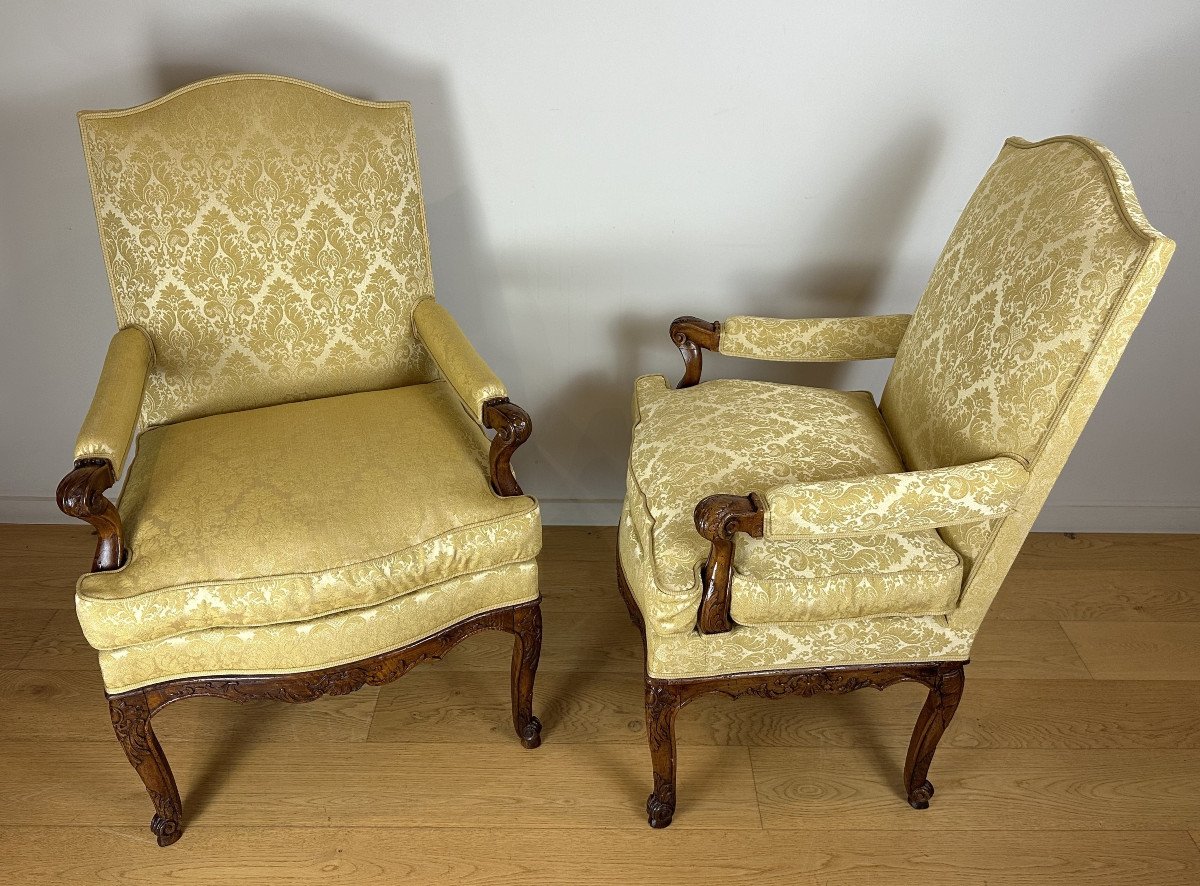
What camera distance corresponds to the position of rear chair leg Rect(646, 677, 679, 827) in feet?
4.96

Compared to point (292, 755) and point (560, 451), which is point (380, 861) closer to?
point (292, 755)

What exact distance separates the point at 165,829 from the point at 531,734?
648 mm

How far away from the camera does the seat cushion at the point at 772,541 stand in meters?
1.42

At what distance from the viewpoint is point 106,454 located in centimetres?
140

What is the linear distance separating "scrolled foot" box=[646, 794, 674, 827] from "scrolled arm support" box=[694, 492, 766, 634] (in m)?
0.38

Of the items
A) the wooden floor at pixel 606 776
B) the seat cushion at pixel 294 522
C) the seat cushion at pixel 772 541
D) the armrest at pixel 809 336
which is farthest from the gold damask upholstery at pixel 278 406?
the armrest at pixel 809 336

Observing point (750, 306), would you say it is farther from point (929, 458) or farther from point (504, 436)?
point (504, 436)

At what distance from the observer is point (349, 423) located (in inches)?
66.6

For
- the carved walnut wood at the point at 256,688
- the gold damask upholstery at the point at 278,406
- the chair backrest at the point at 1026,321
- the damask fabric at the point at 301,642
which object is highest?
the chair backrest at the point at 1026,321

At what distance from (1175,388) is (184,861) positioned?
238cm

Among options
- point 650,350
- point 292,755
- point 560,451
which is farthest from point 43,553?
point 650,350

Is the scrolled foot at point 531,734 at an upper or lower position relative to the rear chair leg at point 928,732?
lower

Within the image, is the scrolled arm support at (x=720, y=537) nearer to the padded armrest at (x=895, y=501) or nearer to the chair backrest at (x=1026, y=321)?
the padded armrest at (x=895, y=501)

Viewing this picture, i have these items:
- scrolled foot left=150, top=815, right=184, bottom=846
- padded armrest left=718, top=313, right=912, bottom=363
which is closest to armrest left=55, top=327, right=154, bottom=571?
scrolled foot left=150, top=815, right=184, bottom=846
